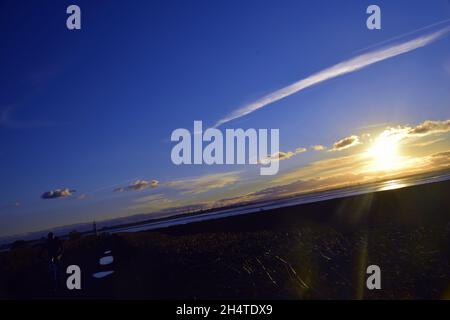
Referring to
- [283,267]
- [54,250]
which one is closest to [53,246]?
[54,250]

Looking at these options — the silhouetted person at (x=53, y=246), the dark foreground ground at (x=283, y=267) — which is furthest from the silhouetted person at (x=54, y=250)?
the dark foreground ground at (x=283, y=267)

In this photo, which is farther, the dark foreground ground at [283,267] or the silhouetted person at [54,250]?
the silhouetted person at [54,250]

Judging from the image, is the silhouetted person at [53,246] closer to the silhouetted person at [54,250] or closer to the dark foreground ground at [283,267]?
the silhouetted person at [54,250]

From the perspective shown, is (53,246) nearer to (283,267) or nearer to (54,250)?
(54,250)

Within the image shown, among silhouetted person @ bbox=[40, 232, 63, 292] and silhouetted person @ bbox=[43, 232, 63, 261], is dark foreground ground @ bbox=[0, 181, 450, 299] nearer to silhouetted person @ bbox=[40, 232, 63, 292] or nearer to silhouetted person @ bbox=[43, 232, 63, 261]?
silhouetted person @ bbox=[40, 232, 63, 292]

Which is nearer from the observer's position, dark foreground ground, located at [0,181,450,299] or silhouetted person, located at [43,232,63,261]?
dark foreground ground, located at [0,181,450,299]

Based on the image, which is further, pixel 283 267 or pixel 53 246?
pixel 53 246

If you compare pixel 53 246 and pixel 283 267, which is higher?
pixel 53 246

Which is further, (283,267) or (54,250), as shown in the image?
(54,250)

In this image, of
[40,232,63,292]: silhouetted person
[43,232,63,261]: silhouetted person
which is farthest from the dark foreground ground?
[43,232,63,261]: silhouetted person

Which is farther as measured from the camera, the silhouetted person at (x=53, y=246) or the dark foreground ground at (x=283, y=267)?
the silhouetted person at (x=53, y=246)

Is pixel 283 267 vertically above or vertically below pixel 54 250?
below
